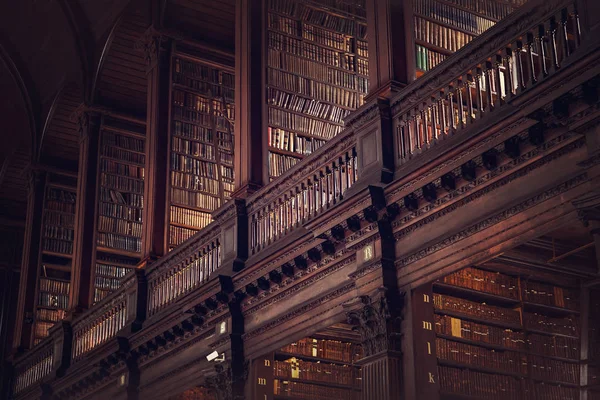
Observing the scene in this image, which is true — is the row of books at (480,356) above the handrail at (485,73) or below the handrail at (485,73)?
below

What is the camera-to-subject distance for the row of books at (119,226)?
11.8 m

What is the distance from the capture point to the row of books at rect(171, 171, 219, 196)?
1005 cm

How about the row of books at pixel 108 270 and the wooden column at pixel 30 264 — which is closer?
the row of books at pixel 108 270

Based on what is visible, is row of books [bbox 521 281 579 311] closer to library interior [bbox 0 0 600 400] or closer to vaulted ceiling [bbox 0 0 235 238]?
library interior [bbox 0 0 600 400]

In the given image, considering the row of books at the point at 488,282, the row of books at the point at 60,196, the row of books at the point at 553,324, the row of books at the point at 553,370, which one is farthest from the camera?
the row of books at the point at 60,196

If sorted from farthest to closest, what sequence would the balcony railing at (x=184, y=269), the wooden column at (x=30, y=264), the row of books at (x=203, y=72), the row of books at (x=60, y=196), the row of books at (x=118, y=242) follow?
1. the row of books at (x=60, y=196)
2. the wooden column at (x=30, y=264)
3. the row of books at (x=118, y=242)
4. the row of books at (x=203, y=72)
5. the balcony railing at (x=184, y=269)

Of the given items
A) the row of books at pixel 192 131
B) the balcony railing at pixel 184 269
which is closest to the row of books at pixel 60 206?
the row of books at pixel 192 131

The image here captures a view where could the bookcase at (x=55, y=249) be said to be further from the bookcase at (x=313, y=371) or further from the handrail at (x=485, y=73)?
the handrail at (x=485, y=73)

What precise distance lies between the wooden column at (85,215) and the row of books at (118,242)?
222 mm

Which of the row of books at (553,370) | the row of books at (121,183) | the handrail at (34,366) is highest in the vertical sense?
the row of books at (121,183)

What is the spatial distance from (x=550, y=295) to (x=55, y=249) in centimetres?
832

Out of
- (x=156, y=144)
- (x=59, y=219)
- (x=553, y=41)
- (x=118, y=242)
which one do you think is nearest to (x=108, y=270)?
(x=118, y=242)

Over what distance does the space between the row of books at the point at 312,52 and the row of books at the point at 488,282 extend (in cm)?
275

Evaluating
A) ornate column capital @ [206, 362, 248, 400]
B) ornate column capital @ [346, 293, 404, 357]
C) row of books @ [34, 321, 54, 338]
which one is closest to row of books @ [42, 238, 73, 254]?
row of books @ [34, 321, 54, 338]
